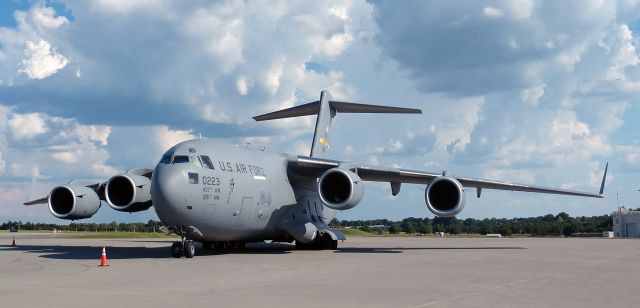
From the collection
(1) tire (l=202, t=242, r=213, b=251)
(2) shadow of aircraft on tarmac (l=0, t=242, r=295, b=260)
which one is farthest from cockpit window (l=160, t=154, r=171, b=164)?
(1) tire (l=202, t=242, r=213, b=251)

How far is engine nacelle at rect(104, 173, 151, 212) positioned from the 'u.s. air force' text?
10.5ft

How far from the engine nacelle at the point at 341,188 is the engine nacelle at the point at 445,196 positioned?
2.26 m

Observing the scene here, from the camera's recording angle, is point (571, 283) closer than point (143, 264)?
Yes

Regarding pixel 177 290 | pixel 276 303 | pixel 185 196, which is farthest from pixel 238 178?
pixel 276 303

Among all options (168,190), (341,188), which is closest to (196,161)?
(168,190)

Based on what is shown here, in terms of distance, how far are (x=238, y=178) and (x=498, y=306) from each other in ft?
40.2

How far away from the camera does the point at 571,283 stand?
12039 mm

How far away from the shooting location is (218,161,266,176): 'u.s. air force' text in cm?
1961

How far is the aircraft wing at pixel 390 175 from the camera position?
76.3 feet

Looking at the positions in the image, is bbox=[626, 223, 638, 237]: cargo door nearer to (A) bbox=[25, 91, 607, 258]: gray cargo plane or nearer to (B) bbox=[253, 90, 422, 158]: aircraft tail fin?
(A) bbox=[25, 91, 607, 258]: gray cargo plane

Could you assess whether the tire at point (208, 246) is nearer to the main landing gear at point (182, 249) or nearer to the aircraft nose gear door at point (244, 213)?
the aircraft nose gear door at point (244, 213)

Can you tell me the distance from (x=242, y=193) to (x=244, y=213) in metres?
0.69

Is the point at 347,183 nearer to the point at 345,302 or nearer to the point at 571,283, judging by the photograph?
the point at 571,283

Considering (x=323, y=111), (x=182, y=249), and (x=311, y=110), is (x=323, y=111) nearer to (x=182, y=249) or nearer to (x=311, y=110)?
(x=311, y=110)
